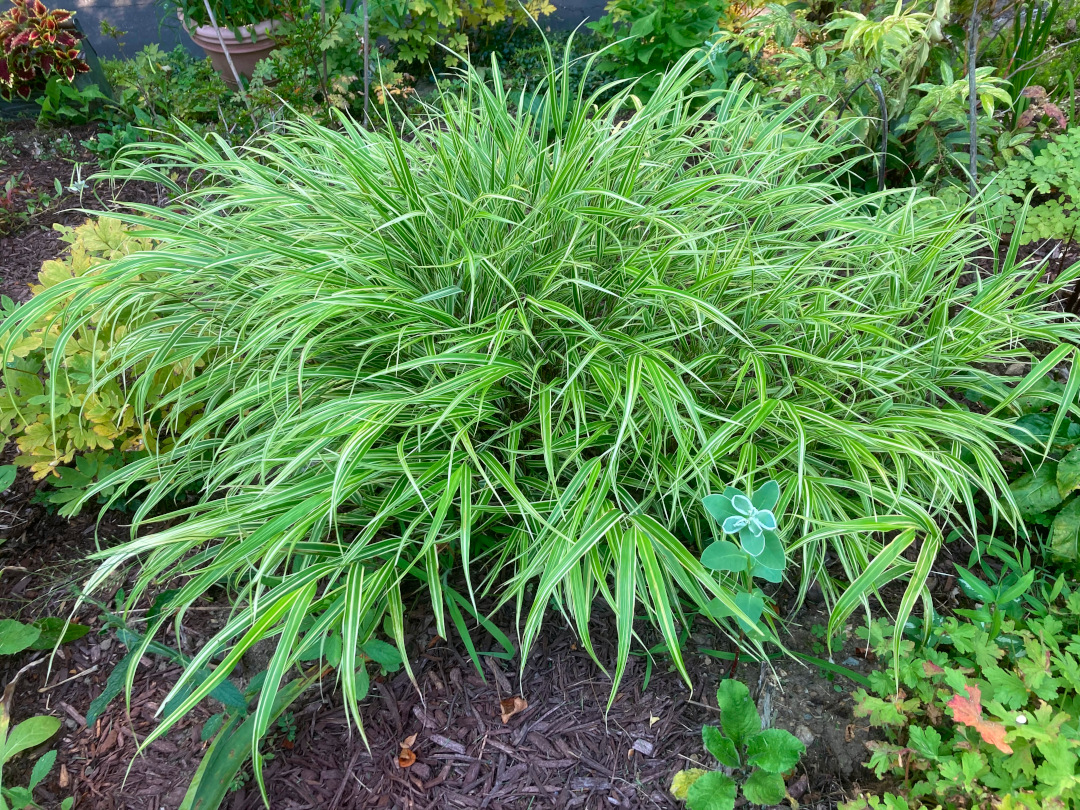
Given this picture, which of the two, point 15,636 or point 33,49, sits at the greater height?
point 33,49

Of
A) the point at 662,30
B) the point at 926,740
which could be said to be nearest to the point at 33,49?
the point at 662,30

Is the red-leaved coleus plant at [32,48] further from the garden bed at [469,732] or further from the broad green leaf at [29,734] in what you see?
the broad green leaf at [29,734]

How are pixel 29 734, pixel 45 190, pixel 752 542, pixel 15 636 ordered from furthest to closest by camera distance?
1. pixel 45 190
2. pixel 15 636
3. pixel 29 734
4. pixel 752 542

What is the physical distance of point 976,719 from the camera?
1.09 metres

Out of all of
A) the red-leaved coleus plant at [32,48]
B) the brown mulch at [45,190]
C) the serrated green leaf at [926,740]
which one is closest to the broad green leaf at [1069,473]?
the serrated green leaf at [926,740]

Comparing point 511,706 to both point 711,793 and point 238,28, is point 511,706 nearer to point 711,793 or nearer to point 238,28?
point 711,793

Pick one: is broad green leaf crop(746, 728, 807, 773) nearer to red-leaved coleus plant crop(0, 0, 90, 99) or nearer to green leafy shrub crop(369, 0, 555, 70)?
green leafy shrub crop(369, 0, 555, 70)

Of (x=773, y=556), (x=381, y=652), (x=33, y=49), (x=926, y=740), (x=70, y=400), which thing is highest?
(x=33, y=49)

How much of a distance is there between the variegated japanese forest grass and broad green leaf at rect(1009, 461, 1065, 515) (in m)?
0.09

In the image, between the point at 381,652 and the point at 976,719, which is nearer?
the point at 976,719

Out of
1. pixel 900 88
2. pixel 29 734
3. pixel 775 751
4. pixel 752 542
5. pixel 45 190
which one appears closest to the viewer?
pixel 752 542

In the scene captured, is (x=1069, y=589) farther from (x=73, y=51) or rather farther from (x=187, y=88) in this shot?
(x=73, y=51)

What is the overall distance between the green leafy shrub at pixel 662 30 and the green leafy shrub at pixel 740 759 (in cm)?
284

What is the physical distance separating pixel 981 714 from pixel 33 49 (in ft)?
15.5
